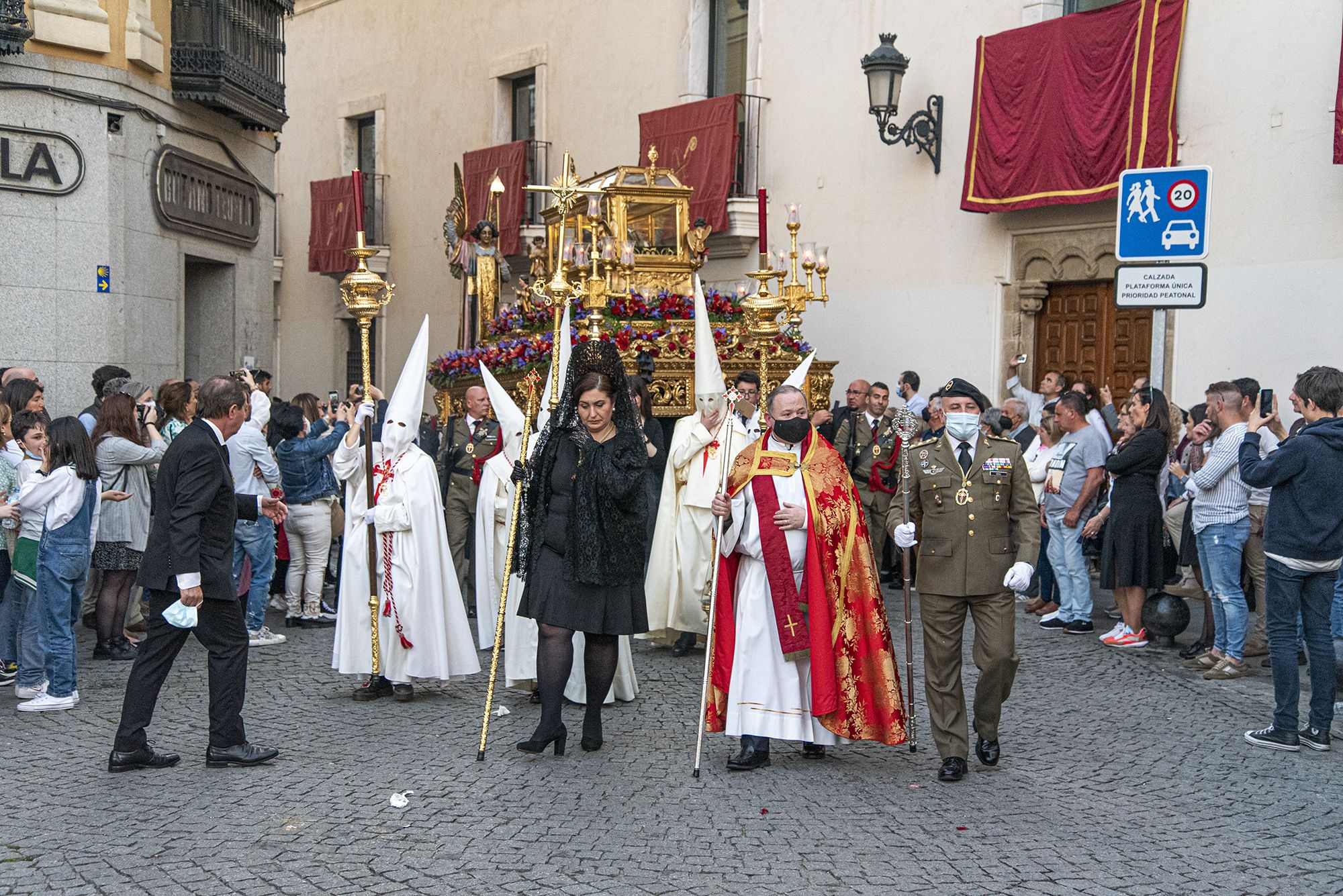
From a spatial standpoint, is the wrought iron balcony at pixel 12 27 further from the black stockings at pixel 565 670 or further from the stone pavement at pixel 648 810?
the black stockings at pixel 565 670

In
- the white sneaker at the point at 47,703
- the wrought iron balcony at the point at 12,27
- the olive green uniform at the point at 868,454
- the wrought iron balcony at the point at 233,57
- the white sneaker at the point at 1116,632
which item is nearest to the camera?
the white sneaker at the point at 47,703

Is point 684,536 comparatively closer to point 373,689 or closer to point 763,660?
point 373,689

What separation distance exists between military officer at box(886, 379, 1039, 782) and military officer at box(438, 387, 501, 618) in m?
4.20

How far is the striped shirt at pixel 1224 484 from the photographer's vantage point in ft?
27.0

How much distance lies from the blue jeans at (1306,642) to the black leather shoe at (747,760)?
102 inches

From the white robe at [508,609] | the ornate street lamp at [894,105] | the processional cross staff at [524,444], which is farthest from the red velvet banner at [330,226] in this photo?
the processional cross staff at [524,444]

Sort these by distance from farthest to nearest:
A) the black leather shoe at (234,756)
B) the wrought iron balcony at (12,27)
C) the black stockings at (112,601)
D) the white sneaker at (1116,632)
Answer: the wrought iron balcony at (12,27), the white sneaker at (1116,632), the black stockings at (112,601), the black leather shoe at (234,756)

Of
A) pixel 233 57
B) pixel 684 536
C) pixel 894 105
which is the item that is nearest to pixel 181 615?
pixel 684 536

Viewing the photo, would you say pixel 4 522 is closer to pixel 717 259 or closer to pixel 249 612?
pixel 249 612

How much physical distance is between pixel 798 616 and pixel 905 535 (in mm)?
611

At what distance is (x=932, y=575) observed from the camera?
632cm

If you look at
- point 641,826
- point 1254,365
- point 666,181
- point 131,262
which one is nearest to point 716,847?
point 641,826

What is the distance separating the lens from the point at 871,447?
11766mm

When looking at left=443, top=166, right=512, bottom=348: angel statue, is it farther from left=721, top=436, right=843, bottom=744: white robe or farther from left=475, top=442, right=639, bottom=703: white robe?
left=721, top=436, right=843, bottom=744: white robe
